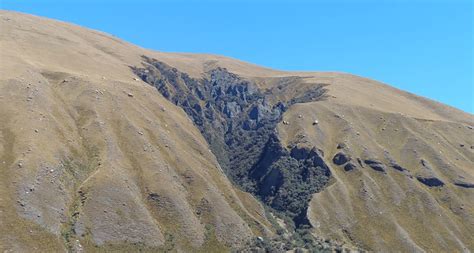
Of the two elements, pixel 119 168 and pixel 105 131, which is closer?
pixel 119 168

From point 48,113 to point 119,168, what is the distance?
39.4m

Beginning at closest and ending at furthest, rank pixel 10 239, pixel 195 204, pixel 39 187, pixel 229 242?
1. pixel 10 239
2. pixel 39 187
3. pixel 229 242
4. pixel 195 204

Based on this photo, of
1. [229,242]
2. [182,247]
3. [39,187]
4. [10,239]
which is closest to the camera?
[10,239]

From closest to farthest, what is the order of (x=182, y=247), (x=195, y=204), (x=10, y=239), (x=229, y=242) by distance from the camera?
1. (x=10, y=239)
2. (x=182, y=247)
3. (x=229, y=242)
4. (x=195, y=204)

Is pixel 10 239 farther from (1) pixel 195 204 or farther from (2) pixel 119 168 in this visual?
(1) pixel 195 204

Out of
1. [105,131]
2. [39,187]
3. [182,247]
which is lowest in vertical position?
[182,247]

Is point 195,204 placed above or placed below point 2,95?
below

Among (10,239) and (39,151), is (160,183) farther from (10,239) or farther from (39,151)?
(10,239)

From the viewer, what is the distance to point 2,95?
625ft

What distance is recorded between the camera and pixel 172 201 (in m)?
180

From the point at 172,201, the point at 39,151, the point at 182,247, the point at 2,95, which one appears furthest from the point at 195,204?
the point at 2,95

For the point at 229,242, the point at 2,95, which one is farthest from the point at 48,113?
the point at 229,242

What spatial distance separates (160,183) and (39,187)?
1840 inches

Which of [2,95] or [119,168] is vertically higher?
[2,95]
